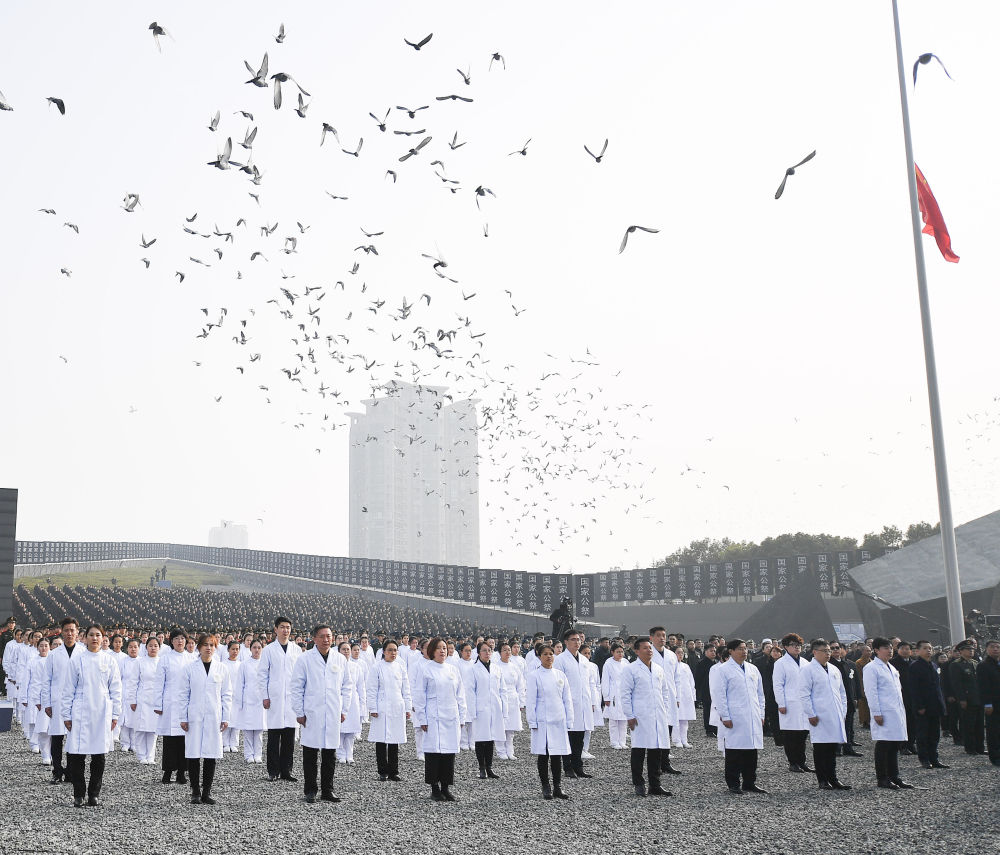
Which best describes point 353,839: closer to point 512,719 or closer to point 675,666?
point 512,719

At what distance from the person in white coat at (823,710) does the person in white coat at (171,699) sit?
284 inches

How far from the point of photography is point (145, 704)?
13.5 meters

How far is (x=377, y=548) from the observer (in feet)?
540

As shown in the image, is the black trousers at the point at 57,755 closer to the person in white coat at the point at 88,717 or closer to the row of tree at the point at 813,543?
the person in white coat at the point at 88,717

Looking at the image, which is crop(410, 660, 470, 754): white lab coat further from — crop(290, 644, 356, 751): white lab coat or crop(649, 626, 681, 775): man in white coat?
crop(649, 626, 681, 775): man in white coat

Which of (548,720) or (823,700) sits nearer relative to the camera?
(548,720)

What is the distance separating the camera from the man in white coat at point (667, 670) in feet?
37.4

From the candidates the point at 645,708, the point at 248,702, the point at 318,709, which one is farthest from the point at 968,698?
the point at 248,702

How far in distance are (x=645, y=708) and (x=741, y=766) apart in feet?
4.56

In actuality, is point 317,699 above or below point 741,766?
above

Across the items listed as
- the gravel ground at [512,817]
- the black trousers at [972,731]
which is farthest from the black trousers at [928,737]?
the black trousers at [972,731]

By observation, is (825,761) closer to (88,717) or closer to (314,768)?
(314,768)

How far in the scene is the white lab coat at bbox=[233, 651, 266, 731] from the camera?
13758mm

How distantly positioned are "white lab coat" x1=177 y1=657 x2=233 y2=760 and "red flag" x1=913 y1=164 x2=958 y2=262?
54.9 feet
